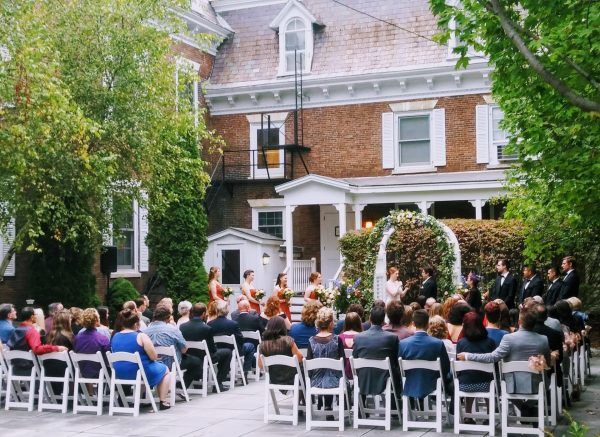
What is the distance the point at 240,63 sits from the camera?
29750 mm

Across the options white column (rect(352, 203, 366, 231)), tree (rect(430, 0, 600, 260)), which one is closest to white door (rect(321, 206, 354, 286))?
white column (rect(352, 203, 366, 231))

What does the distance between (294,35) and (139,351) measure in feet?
63.8

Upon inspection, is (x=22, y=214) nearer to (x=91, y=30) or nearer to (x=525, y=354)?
(x=91, y=30)

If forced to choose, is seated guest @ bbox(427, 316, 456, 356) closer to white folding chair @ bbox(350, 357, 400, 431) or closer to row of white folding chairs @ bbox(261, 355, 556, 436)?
row of white folding chairs @ bbox(261, 355, 556, 436)

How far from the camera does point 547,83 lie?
8.37 metres

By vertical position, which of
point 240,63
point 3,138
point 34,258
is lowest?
point 34,258

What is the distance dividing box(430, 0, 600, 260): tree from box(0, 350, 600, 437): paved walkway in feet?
10.6

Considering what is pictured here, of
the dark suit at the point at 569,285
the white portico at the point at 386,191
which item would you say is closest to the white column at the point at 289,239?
the white portico at the point at 386,191

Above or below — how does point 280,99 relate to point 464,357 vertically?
above

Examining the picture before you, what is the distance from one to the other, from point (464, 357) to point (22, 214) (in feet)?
31.5

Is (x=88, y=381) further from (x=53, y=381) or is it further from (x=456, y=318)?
(x=456, y=318)

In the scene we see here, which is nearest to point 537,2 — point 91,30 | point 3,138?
point 3,138

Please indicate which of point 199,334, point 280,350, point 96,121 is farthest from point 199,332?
point 96,121

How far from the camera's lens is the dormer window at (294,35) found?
94.1 feet
